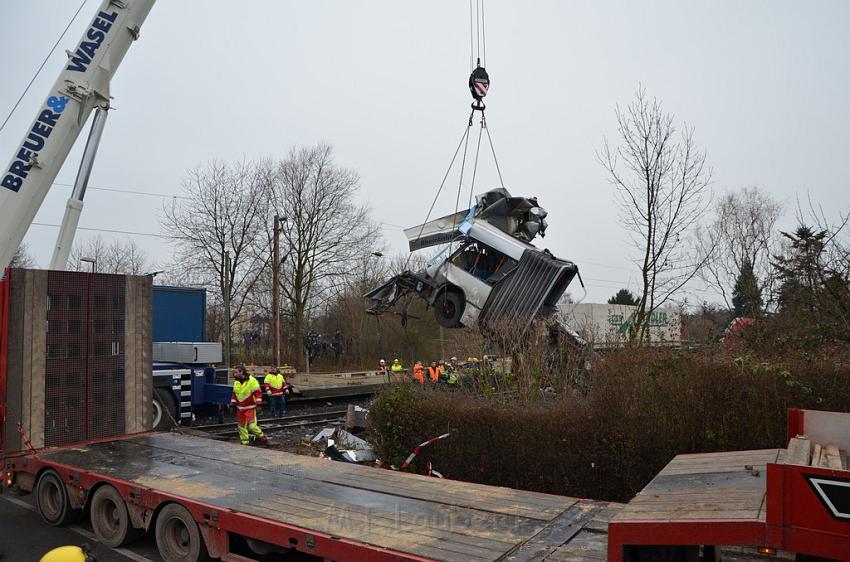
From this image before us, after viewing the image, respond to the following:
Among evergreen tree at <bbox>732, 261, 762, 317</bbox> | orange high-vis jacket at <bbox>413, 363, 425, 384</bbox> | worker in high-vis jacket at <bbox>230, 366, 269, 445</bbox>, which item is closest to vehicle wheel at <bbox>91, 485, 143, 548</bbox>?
orange high-vis jacket at <bbox>413, 363, 425, 384</bbox>

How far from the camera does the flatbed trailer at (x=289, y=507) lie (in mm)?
4441

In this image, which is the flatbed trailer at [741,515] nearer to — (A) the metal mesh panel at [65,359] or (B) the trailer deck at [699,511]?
(B) the trailer deck at [699,511]

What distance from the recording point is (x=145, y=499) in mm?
6129

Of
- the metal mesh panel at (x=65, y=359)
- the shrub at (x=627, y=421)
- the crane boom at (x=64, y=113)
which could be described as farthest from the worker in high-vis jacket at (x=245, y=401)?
the shrub at (x=627, y=421)

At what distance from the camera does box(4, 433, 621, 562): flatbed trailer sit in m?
4.44

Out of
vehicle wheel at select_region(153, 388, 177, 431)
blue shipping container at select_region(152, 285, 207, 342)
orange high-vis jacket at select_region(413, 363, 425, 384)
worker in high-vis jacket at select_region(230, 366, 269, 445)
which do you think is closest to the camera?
orange high-vis jacket at select_region(413, 363, 425, 384)

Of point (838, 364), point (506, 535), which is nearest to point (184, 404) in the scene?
point (506, 535)

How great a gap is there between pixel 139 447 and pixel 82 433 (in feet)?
2.98

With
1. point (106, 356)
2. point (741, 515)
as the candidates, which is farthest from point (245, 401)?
point (741, 515)

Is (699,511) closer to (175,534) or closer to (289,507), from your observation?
(289,507)

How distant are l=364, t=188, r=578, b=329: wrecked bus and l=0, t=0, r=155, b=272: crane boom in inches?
255

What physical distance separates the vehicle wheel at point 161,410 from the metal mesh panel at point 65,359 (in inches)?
210

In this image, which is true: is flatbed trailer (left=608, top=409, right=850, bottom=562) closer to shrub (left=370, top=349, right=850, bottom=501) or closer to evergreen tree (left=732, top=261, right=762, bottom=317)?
shrub (left=370, top=349, right=850, bottom=501)

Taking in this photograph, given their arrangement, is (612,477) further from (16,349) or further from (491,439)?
(16,349)
